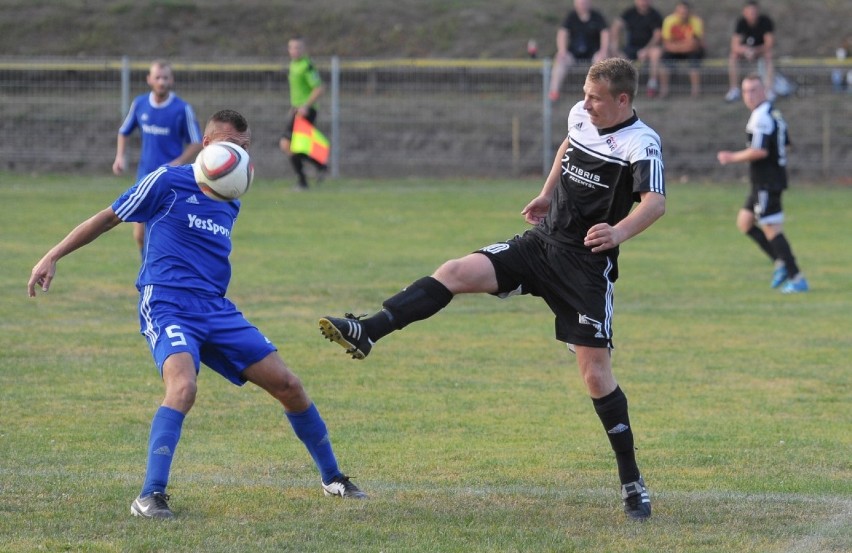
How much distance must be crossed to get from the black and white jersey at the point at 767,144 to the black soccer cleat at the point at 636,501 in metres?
9.53

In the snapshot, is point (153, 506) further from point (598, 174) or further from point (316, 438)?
point (598, 174)

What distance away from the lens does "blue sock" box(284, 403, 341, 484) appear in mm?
6477

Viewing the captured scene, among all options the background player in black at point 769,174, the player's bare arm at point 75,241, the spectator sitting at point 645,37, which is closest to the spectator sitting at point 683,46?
the spectator sitting at point 645,37

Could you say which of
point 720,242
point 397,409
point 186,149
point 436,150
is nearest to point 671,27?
point 436,150

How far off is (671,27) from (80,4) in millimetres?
15530

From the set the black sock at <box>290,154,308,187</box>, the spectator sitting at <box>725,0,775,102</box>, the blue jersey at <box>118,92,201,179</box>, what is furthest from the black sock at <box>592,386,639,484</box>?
the spectator sitting at <box>725,0,775,102</box>

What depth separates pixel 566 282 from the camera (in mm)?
6324

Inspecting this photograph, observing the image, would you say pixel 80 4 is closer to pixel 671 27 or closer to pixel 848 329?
pixel 671 27

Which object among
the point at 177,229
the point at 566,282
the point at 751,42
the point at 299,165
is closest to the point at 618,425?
the point at 566,282

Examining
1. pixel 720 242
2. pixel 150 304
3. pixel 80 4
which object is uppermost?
pixel 80 4

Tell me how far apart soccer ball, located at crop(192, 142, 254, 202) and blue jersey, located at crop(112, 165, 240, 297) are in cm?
13

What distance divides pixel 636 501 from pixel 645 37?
21.4m

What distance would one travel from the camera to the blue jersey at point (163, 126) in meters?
14.7

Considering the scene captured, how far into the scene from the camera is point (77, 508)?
6129mm
